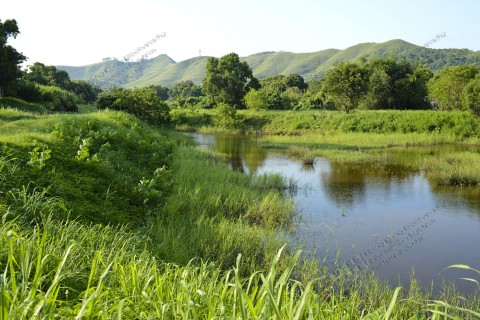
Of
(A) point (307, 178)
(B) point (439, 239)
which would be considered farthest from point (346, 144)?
(B) point (439, 239)

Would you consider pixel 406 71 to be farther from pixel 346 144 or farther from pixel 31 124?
pixel 31 124

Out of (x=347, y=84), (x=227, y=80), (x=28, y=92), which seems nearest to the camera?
(x=28, y=92)

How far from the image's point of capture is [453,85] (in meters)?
36.3

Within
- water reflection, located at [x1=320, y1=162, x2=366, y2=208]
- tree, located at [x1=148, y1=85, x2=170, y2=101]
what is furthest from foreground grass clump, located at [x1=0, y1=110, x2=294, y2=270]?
tree, located at [x1=148, y1=85, x2=170, y2=101]

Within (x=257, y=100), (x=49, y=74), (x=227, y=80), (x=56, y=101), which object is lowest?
(x=56, y=101)

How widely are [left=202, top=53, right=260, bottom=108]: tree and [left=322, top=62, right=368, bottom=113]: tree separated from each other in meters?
17.2

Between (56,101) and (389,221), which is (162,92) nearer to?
(56,101)

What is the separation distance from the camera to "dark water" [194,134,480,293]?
7.72m

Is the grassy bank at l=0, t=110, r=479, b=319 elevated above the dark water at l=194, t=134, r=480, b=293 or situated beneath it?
elevated above

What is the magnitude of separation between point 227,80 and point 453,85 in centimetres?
2855

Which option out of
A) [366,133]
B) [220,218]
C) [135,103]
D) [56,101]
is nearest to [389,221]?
[220,218]

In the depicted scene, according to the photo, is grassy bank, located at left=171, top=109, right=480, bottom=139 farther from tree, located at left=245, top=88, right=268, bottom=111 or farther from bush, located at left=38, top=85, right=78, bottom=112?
bush, located at left=38, top=85, right=78, bottom=112

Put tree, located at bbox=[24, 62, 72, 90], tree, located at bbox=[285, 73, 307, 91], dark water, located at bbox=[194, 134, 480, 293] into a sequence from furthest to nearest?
tree, located at bbox=[285, 73, 307, 91]
tree, located at bbox=[24, 62, 72, 90]
dark water, located at bbox=[194, 134, 480, 293]

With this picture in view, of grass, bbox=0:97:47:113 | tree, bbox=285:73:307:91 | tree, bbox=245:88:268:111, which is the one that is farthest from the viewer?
tree, bbox=285:73:307:91
